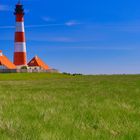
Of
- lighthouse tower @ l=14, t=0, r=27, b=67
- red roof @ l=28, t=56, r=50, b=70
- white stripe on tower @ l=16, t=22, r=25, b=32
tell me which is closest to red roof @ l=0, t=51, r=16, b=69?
lighthouse tower @ l=14, t=0, r=27, b=67

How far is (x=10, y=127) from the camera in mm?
7973

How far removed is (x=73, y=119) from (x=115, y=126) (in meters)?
1.17

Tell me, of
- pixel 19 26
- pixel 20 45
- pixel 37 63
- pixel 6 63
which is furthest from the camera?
pixel 37 63

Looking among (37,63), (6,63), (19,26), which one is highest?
(19,26)

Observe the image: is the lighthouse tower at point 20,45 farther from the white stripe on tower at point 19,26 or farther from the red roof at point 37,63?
the red roof at point 37,63

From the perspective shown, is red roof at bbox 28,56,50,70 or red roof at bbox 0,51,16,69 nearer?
red roof at bbox 0,51,16,69

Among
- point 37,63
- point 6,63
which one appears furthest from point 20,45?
point 37,63

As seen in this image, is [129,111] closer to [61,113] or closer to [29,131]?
[61,113]

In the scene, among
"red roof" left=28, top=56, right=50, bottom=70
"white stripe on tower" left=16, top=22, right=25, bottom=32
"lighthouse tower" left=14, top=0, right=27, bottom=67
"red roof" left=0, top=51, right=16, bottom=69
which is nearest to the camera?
"lighthouse tower" left=14, top=0, right=27, bottom=67

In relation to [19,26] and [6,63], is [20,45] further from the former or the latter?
[6,63]

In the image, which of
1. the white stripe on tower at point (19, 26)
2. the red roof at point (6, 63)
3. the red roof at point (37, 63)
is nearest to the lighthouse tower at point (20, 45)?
the white stripe on tower at point (19, 26)

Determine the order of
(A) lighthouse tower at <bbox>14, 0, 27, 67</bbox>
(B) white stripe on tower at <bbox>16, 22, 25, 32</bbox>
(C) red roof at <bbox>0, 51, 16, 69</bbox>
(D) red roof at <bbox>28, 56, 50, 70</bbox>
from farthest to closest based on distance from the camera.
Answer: (D) red roof at <bbox>28, 56, 50, 70</bbox>, (C) red roof at <bbox>0, 51, 16, 69</bbox>, (B) white stripe on tower at <bbox>16, 22, 25, 32</bbox>, (A) lighthouse tower at <bbox>14, 0, 27, 67</bbox>

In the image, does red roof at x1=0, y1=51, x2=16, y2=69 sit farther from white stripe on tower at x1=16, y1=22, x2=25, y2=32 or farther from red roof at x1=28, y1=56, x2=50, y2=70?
red roof at x1=28, y1=56, x2=50, y2=70

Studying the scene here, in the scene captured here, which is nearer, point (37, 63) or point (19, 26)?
point (19, 26)
